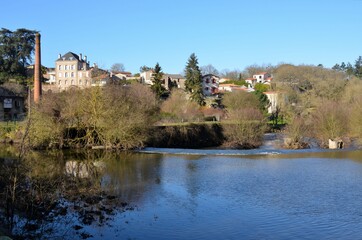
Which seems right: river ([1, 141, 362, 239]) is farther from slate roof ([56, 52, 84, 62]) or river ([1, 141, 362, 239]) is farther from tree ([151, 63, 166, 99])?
slate roof ([56, 52, 84, 62])

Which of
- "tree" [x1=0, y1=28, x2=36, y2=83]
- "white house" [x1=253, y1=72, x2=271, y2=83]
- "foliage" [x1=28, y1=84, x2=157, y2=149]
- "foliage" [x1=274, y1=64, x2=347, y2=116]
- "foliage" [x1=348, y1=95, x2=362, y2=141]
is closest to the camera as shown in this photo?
"foliage" [x1=28, y1=84, x2=157, y2=149]

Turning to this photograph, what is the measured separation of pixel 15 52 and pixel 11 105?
19.1 metres

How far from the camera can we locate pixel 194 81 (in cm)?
7769

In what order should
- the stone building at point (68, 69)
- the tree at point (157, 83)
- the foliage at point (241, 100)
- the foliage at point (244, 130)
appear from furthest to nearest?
the stone building at point (68, 69), the tree at point (157, 83), the foliage at point (241, 100), the foliage at point (244, 130)

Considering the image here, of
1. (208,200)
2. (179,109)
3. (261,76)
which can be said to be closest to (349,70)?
(261,76)

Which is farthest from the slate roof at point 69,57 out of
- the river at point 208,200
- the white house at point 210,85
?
the river at point 208,200

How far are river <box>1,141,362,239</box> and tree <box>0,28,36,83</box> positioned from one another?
55.3 metres

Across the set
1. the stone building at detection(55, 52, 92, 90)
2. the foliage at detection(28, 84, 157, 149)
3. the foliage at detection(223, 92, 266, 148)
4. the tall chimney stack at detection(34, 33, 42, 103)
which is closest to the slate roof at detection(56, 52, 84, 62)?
the stone building at detection(55, 52, 92, 90)

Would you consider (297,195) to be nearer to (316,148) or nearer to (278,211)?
(278,211)

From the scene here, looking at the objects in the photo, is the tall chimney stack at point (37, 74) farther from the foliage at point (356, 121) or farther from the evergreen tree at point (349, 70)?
the evergreen tree at point (349, 70)

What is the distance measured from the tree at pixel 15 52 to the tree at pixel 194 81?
32.5m

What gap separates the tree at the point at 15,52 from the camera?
78.6 meters

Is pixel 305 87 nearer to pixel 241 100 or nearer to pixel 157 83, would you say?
pixel 241 100

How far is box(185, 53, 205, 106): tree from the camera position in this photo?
73.1 metres
